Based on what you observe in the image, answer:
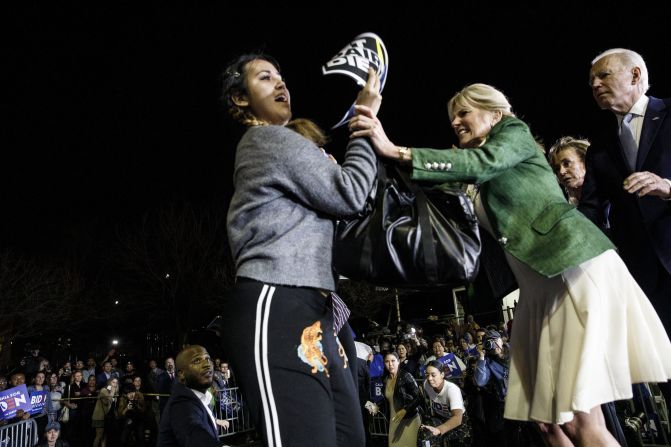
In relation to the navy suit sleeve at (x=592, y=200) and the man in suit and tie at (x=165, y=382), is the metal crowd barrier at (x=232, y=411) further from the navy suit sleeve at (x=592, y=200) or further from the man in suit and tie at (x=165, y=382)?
the navy suit sleeve at (x=592, y=200)

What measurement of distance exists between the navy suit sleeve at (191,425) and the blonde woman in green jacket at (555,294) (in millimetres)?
2231

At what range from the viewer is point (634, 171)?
312 centimetres

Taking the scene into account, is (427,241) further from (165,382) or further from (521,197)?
(165,382)

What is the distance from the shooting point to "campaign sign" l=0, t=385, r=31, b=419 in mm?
8547

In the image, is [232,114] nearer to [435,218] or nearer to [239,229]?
[239,229]

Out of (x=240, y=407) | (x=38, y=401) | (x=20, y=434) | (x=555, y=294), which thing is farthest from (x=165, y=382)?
(x=555, y=294)

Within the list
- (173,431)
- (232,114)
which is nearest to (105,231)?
(173,431)

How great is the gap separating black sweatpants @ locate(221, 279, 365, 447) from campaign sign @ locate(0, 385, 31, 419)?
8764 millimetres

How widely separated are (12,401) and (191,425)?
21.4 ft

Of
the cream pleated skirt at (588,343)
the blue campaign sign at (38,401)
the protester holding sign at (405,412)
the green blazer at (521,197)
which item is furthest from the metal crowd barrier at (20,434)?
the green blazer at (521,197)

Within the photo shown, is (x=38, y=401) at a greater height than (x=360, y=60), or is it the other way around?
(x=360, y=60)

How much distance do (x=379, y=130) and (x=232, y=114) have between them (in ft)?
2.32

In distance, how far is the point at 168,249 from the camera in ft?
82.0

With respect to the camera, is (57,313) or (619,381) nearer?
(619,381)
